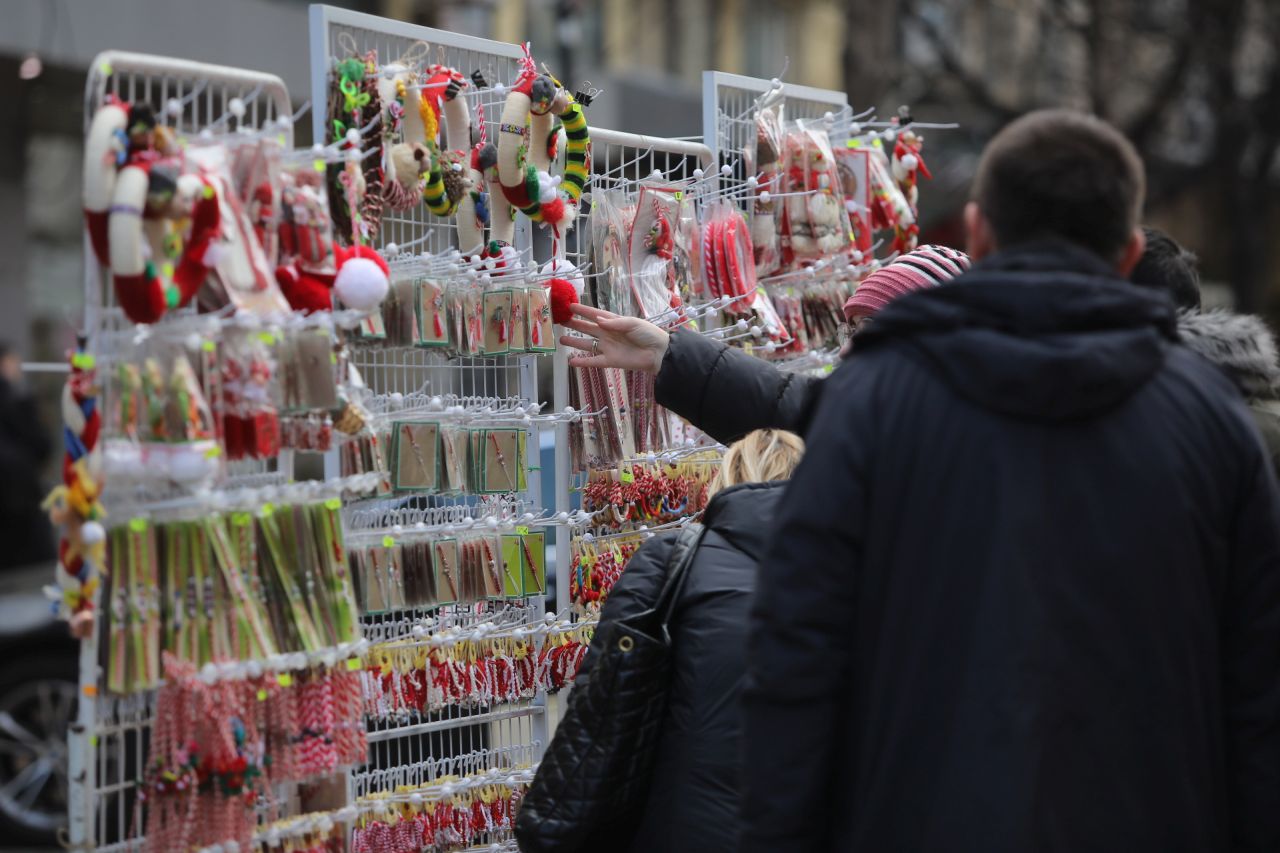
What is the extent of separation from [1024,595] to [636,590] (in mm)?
952

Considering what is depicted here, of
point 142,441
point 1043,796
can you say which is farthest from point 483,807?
point 1043,796

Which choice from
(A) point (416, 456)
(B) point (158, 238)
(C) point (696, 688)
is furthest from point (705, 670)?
(B) point (158, 238)

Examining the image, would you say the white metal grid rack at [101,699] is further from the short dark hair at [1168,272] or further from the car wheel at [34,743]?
the car wheel at [34,743]

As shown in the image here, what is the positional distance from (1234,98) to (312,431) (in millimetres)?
14735

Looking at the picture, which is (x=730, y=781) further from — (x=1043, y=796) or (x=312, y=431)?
(x=312, y=431)

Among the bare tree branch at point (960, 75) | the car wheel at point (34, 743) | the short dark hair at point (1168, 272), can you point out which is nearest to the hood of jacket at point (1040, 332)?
the short dark hair at point (1168, 272)

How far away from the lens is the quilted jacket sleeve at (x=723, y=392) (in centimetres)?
344

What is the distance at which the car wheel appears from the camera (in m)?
6.54

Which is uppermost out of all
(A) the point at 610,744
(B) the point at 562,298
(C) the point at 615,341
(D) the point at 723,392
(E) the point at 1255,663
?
(B) the point at 562,298

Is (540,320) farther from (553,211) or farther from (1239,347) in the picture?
(1239,347)

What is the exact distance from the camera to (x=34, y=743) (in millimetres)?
6676

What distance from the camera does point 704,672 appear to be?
9.18 ft

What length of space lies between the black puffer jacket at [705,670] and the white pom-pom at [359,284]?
79cm

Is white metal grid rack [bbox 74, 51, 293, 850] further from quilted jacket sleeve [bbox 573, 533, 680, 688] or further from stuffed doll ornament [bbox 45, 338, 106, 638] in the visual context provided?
quilted jacket sleeve [bbox 573, 533, 680, 688]
